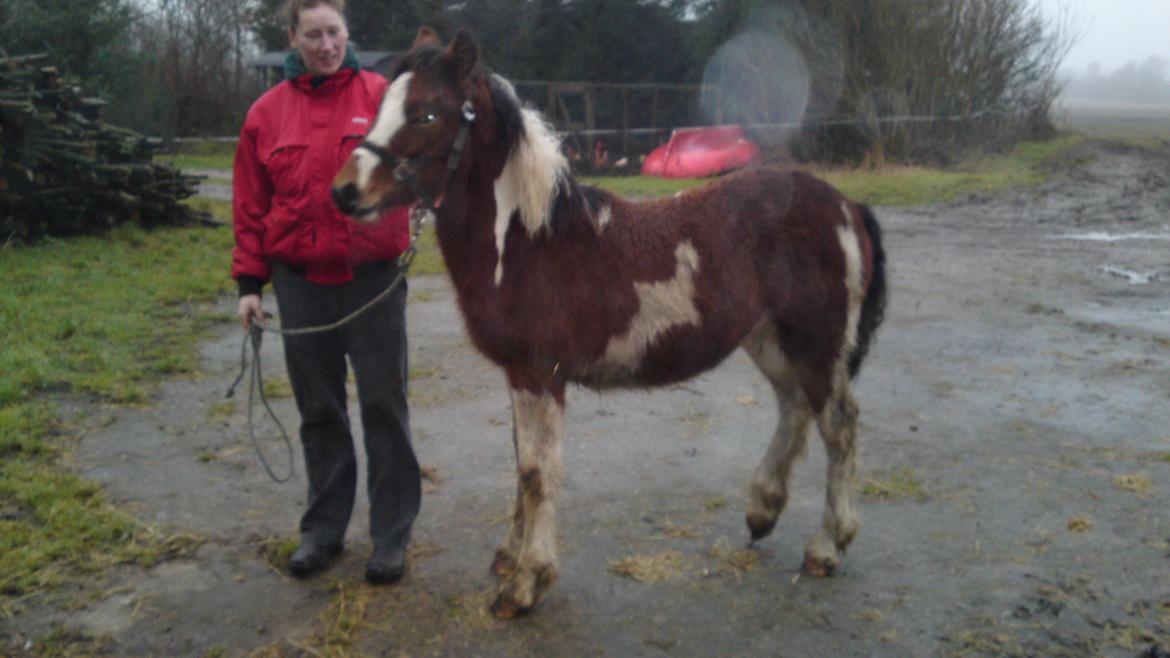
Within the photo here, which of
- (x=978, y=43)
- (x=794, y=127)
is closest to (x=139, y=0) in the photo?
(x=794, y=127)

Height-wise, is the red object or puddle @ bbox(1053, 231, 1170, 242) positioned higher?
the red object

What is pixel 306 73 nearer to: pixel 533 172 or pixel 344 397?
pixel 533 172

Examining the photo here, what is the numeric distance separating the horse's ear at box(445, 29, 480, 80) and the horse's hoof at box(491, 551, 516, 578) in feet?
6.28

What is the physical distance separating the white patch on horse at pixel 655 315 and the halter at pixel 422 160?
2.70 ft

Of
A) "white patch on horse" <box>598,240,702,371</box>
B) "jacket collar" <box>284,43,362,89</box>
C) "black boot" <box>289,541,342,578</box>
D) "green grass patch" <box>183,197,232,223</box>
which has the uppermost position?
"jacket collar" <box>284,43,362,89</box>

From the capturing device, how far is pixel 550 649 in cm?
349

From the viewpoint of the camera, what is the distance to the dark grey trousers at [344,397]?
388cm

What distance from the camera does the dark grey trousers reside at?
153 inches

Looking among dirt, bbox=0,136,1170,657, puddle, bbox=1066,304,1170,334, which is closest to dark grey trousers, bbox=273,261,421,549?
dirt, bbox=0,136,1170,657

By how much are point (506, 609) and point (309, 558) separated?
0.90 metres

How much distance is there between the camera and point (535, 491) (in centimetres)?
365

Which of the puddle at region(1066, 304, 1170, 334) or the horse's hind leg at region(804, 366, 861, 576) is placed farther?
the puddle at region(1066, 304, 1170, 334)

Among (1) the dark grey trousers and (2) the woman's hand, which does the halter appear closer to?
(1) the dark grey trousers

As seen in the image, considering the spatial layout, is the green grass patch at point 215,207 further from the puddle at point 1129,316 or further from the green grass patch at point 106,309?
the puddle at point 1129,316
